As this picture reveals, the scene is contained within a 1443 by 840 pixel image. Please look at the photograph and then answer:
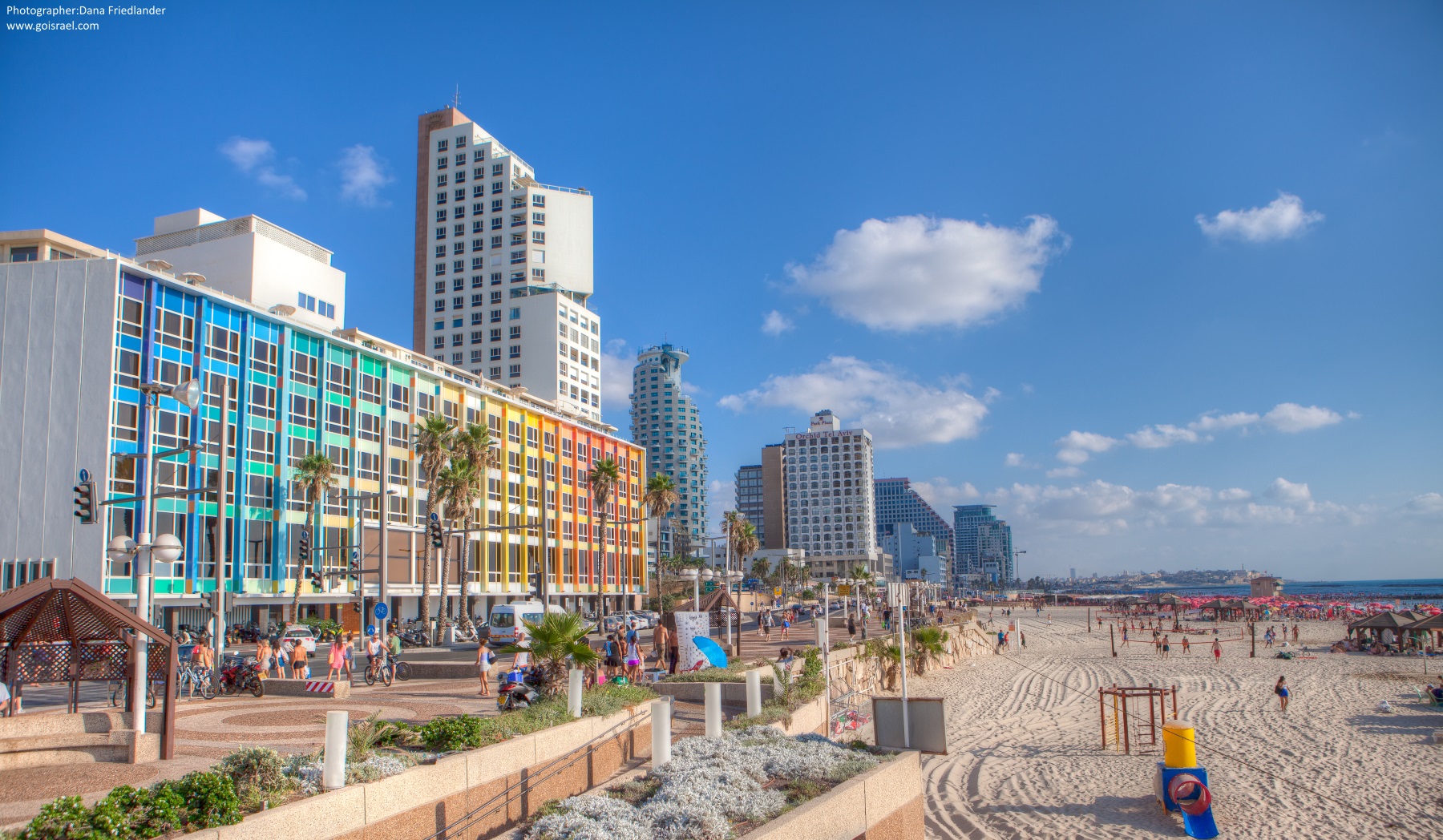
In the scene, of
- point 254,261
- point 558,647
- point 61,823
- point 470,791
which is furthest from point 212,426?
point 61,823

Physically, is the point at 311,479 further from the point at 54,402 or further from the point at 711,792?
the point at 711,792

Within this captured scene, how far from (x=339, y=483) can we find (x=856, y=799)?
169ft

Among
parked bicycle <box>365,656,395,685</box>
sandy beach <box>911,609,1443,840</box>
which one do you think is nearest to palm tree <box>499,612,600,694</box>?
sandy beach <box>911,609,1443,840</box>

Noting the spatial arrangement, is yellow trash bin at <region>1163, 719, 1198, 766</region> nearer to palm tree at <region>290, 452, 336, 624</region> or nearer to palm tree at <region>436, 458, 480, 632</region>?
palm tree at <region>436, 458, 480, 632</region>

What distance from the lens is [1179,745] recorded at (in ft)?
56.9

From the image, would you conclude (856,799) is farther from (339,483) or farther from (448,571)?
(448,571)

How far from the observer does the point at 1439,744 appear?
24.0 meters

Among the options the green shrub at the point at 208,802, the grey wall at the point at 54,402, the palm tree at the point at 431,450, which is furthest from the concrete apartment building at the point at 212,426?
the green shrub at the point at 208,802

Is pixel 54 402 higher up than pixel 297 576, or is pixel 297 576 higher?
pixel 54 402

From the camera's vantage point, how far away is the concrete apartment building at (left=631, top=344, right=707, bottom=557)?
627ft

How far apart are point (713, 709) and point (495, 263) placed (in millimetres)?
99823

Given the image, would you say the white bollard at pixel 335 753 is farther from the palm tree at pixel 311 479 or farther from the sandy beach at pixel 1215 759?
the palm tree at pixel 311 479

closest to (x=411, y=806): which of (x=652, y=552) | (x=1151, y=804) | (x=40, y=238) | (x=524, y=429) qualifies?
(x=1151, y=804)

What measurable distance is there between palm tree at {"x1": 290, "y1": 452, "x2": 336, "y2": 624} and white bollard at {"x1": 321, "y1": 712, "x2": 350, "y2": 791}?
4425cm
